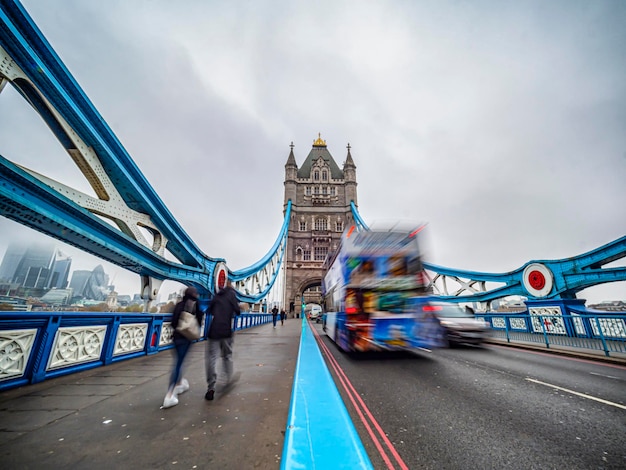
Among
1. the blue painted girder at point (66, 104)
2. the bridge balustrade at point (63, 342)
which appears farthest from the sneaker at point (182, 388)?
the blue painted girder at point (66, 104)

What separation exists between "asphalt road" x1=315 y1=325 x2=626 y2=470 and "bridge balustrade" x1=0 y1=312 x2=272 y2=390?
3448 millimetres

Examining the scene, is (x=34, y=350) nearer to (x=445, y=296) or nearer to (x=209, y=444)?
(x=209, y=444)

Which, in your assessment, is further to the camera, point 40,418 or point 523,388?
point 523,388

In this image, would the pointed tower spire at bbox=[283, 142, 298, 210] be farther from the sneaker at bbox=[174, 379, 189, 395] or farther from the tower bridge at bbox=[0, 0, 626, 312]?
the sneaker at bbox=[174, 379, 189, 395]

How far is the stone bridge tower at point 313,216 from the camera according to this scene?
36688mm

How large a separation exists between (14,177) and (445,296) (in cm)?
2233

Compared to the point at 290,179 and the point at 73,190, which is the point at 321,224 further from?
the point at 73,190

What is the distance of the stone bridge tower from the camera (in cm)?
3669

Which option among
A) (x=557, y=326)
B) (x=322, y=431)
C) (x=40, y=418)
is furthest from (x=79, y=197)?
(x=557, y=326)

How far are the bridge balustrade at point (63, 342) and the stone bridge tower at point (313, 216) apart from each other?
96.1 ft

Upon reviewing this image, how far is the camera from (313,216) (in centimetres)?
4028

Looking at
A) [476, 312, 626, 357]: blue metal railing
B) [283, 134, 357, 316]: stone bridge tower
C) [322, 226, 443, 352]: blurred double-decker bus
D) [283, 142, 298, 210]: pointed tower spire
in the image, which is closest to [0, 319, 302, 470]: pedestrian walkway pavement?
[322, 226, 443, 352]: blurred double-decker bus

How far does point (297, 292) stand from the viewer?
119ft

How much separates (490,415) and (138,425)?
3790 mm
